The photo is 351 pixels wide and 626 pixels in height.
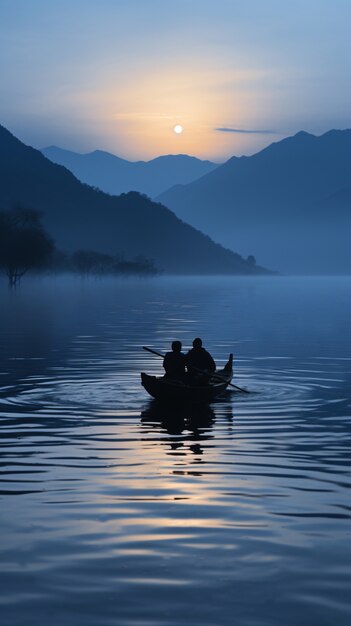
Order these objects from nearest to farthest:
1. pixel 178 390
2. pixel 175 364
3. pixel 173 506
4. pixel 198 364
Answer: pixel 173 506
pixel 178 390
pixel 175 364
pixel 198 364

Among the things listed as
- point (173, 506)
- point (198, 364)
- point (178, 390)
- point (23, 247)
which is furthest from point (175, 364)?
point (23, 247)

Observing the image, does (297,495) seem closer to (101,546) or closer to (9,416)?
(101,546)

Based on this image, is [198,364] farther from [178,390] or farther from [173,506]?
[173,506]

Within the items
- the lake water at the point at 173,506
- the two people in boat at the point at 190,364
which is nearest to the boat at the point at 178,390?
the two people in boat at the point at 190,364

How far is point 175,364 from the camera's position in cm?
3039

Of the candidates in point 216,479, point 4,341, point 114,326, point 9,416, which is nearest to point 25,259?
point 114,326

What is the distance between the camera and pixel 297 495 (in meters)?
17.3

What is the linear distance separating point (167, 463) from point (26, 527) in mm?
6053

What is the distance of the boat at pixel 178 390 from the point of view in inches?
1161

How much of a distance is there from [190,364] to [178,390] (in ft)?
4.53

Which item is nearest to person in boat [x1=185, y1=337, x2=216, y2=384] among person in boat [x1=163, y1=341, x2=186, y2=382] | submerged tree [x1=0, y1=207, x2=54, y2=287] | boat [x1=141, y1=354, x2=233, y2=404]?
boat [x1=141, y1=354, x2=233, y2=404]

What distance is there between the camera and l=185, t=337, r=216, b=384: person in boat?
3114cm

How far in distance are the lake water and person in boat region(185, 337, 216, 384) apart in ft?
3.82

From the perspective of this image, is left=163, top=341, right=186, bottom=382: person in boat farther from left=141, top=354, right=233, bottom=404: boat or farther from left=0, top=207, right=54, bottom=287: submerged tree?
left=0, top=207, right=54, bottom=287: submerged tree
